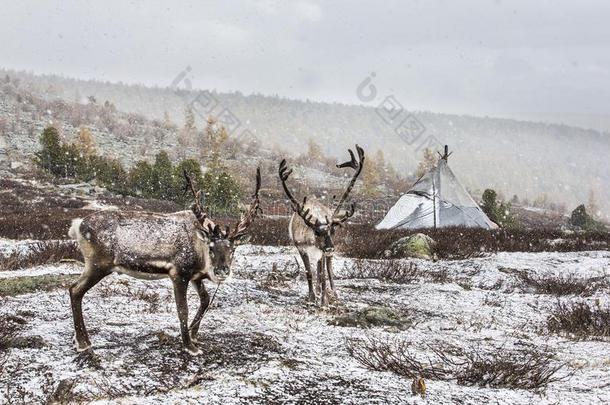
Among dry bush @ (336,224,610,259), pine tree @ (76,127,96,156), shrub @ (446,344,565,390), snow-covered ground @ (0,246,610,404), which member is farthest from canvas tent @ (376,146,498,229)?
pine tree @ (76,127,96,156)

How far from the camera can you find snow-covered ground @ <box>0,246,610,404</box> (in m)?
4.14

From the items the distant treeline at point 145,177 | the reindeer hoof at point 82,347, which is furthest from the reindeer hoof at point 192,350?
the distant treeline at point 145,177

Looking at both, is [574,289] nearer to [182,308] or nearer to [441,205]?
[182,308]

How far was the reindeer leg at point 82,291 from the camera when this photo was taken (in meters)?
4.55

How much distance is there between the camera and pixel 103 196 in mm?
41281

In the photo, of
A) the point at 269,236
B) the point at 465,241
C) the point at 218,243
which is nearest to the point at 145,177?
the point at 269,236

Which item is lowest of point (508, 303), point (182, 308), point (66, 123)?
point (508, 303)

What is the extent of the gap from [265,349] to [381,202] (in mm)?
65867

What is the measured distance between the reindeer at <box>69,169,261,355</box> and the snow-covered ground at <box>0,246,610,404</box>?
45 centimetres

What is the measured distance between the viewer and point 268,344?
18.1ft

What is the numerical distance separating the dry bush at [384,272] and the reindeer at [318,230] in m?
2.78

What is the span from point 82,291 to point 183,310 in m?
0.96

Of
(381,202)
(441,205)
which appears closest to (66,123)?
(381,202)

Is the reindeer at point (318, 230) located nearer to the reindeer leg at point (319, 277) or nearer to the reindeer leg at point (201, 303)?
the reindeer leg at point (319, 277)
